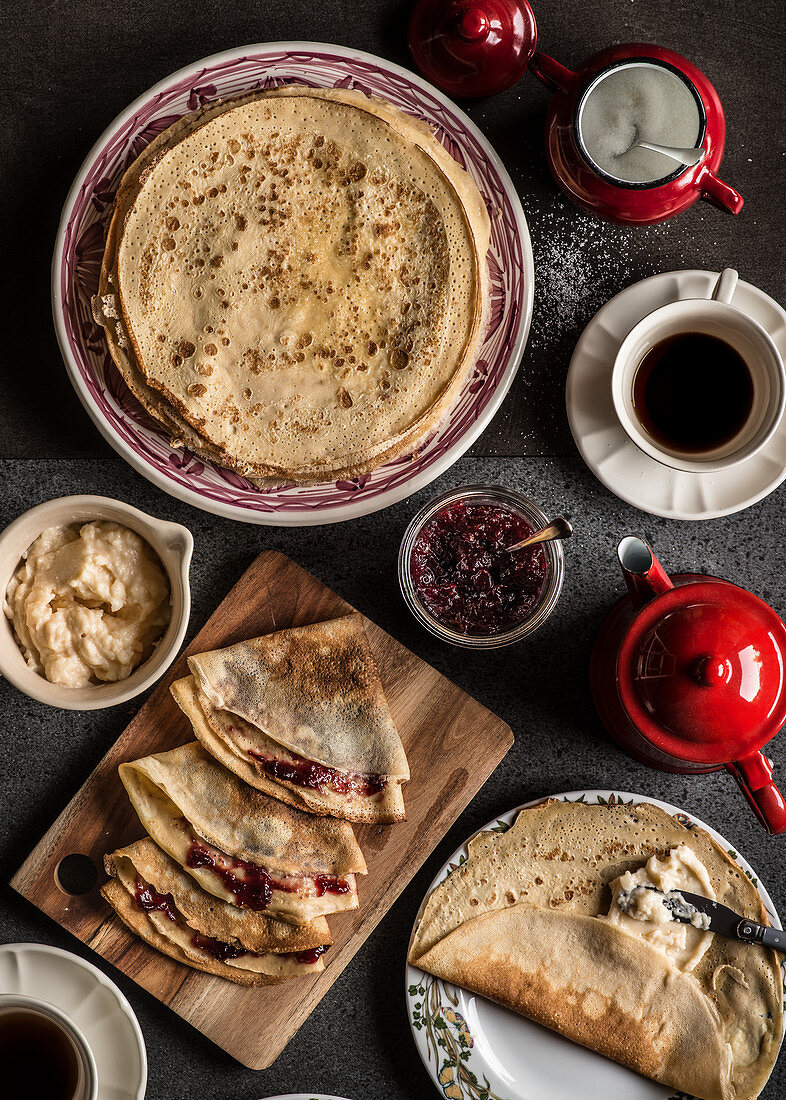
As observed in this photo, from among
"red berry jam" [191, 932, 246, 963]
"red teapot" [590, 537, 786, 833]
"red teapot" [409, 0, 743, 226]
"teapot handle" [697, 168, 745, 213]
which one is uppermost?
"red teapot" [409, 0, 743, 226]

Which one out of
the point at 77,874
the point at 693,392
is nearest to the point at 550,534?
the point at 693,392

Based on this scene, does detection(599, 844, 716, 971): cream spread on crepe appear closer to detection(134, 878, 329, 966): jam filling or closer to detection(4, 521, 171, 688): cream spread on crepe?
detection(134, 878, 329, 966): jam filling

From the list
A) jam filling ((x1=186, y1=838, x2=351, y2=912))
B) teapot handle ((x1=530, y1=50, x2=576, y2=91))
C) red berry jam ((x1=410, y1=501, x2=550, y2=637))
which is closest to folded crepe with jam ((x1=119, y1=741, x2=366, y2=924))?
jam filling ((x1=186, y1=838, x2=351, y2=912))

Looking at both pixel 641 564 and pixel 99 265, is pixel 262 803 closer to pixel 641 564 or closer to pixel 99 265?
pixel 641 564

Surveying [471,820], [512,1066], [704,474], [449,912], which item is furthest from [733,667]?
[512,1066]

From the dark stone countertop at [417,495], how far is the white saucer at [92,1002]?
0.36ft

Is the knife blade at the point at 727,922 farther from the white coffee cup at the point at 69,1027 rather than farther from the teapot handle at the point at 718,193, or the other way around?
the teapot handle at the point at 718,193

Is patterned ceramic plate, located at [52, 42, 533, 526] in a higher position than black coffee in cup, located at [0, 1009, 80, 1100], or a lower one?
higher

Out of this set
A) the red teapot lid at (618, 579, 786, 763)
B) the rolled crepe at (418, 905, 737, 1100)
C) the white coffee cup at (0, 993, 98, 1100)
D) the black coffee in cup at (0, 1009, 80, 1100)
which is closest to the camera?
the red teapot lid at (618, 579, 786, 763)

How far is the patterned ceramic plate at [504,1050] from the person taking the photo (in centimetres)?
171

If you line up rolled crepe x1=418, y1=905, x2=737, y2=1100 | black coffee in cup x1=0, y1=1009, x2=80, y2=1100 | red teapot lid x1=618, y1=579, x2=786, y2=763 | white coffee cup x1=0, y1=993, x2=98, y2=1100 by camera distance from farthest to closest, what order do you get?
rolled crepe x1=418, y1=905, x2=737, y2=1100
black coffee in cup x1=0, y1=1009, x2=80, y2=1100
white coffee cup x1=0, y1=993, x2=98, y2=1100
red teapot lid x1=618, y1=579, x2=786, y2=763

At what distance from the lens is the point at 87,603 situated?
63.3 inches

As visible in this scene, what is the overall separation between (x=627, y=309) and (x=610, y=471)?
33 centimetres

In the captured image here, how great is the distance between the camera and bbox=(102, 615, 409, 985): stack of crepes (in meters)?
1.65
